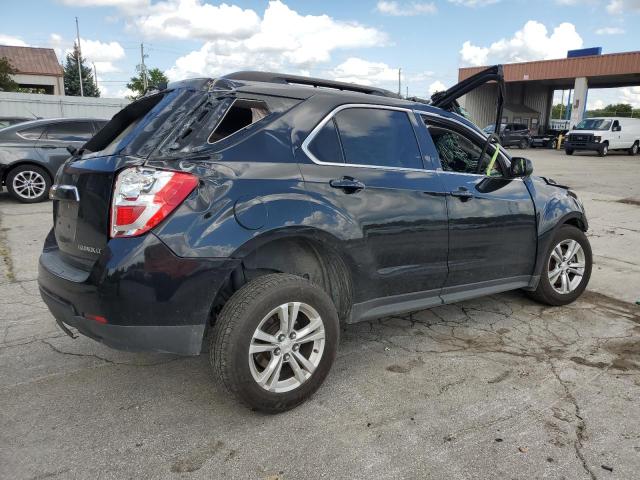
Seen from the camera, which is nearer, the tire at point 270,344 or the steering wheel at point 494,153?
the tire at point 270,344

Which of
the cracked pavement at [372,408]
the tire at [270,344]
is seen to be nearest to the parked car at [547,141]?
the cracked pavement at [372,408]

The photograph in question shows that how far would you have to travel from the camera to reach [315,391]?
305cm

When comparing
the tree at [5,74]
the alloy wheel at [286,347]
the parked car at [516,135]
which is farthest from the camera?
the tree at [5,74]

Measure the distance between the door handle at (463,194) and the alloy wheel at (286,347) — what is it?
1423 mm

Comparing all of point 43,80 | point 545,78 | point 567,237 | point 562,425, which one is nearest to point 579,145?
Result: point 545,78

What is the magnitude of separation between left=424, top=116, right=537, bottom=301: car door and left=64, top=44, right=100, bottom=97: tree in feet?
252

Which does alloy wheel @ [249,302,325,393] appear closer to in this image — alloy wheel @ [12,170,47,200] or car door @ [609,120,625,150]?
alloy wheel @ [12,170,47,200]

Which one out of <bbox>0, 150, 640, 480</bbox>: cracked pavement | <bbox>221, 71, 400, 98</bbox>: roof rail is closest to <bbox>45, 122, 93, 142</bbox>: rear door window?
<bbox>0, 150, 640, 480</bbox>: cracked pavement

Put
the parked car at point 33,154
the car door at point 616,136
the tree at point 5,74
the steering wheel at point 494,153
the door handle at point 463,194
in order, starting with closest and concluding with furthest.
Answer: the door handle at point 463,194 < the steering wheel at point 494,153 < the parked car at point 33,154 < the car door at point 616,136 < the tree at point 5,74

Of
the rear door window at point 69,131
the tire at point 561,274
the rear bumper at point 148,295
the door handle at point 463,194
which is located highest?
the rear door window at point 69,131

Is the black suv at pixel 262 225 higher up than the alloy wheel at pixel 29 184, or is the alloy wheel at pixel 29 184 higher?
the black suv at pixel 262 225

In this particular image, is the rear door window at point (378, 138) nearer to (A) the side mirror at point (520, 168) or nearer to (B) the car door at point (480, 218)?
(B) the car door at point (480, 218)

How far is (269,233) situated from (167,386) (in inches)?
48.6

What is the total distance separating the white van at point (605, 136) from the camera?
27.5 metres
